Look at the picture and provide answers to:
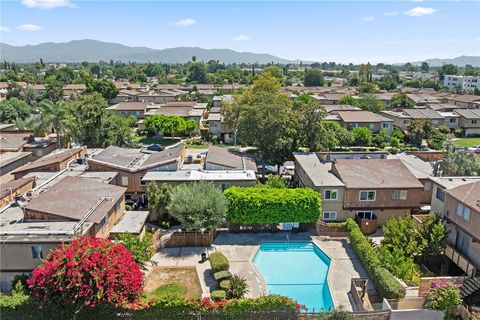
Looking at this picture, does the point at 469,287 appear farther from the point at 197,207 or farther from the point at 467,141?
the point at 467,141

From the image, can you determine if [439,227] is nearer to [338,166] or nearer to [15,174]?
[338,166]

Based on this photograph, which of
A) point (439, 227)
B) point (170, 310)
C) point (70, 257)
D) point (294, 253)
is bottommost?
point (294, 253)

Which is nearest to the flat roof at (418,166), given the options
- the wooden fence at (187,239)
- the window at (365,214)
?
the window at (365,214)

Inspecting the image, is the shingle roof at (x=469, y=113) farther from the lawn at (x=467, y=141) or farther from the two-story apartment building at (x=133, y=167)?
the two-story apartment building at (x=133, y=167)

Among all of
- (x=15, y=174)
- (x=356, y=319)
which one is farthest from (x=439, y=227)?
(x=15, y=174)

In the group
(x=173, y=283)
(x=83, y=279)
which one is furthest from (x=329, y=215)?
(x=83, y=279)
